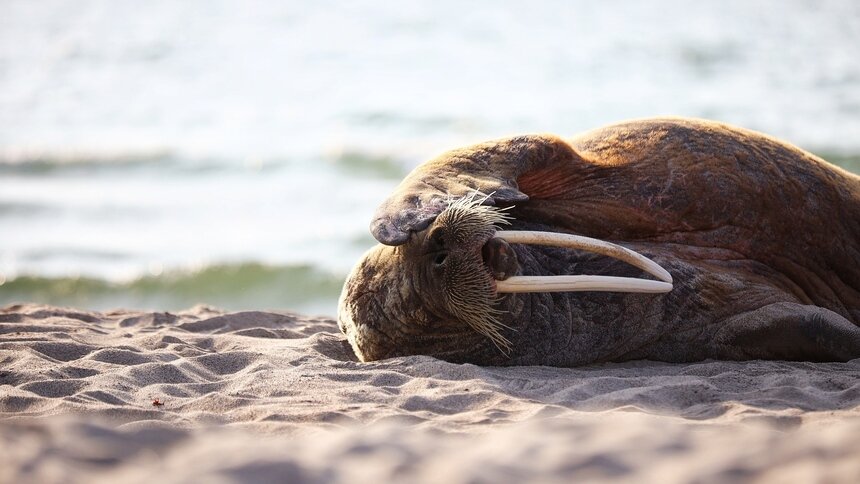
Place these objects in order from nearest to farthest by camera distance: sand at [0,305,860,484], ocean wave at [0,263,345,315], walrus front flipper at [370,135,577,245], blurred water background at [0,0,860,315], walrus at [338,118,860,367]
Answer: sand at [0,305,860,484]
walrus front flipper at [370,135,577,245]
walrus at [338,118,860,367]
ocean wave at [0,263,345,315]
blurred water background at [0,0,860,315]

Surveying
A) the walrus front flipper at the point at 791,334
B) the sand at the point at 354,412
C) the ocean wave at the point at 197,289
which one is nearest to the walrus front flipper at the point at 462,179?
the sand at the point at 354,412

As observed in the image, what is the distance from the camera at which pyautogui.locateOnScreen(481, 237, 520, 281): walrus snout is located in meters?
3.92

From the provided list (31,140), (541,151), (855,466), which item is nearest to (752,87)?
(31,140)

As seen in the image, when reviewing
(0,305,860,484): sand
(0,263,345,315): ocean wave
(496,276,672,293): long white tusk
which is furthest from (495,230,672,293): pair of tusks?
(0,263,345,315): ocean wave

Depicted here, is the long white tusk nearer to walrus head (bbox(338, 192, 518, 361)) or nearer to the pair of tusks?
the pair of tusks

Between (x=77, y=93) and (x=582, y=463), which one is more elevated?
(x=77, y=93)

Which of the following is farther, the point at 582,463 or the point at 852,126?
the point at 852,126

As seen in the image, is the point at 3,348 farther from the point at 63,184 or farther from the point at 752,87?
the point at 752,87

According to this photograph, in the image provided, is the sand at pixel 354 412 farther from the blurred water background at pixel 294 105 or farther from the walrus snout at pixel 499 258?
the blurred water background at pixel 294 105

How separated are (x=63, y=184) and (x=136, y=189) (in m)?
1.12

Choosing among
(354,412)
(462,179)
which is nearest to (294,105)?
(462,179)

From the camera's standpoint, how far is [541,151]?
4.44m

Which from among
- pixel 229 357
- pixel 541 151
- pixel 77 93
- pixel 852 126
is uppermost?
pixel 77 93

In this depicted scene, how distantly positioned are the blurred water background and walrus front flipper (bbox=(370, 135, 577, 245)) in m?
4.65
